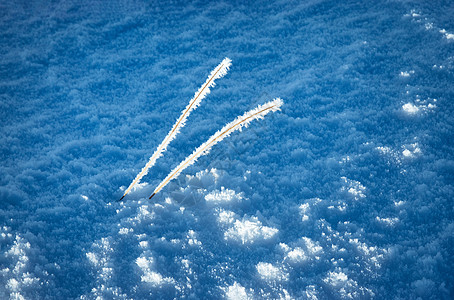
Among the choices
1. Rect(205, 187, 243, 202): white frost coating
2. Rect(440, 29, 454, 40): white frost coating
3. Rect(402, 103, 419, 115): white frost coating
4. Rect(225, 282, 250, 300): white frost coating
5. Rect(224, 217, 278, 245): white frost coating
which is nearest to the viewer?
Rect(225, 282, 250, 300): white frost coating

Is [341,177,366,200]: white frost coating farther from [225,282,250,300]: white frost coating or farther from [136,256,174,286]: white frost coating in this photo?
[136,256,174,286]: white frost coating

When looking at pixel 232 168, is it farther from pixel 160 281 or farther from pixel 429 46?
pixel 429 46

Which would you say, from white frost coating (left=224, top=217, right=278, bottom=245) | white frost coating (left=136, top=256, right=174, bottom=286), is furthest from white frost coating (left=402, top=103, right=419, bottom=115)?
white frost coating (left=136, top=256, right=174, bottom=286)

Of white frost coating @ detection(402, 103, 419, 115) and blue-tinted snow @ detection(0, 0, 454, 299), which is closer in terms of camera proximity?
blue-tinted snow @ detection(0, 0, 454, 299)

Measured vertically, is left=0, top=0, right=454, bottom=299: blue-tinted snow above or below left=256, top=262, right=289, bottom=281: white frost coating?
above

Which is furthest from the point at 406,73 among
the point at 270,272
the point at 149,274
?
the point at 149,274

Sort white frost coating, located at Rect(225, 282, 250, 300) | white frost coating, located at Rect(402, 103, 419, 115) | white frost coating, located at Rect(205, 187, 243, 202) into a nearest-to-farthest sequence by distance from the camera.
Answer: white frost coating, located at Rect(225, 282, 250, 300), white frost coating, located at Rect(205, 187, 243, 202), white frost coating, located at Rect(402, 103, 419, 115)

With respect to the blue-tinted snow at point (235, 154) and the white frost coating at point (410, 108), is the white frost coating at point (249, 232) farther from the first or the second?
the white frost coating at point (410, 108)
